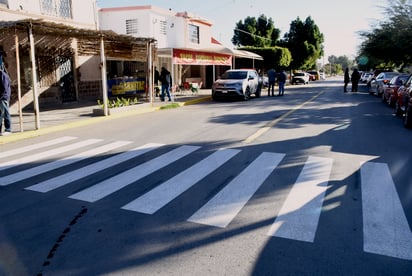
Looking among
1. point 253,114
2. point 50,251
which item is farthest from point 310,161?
point 253,114

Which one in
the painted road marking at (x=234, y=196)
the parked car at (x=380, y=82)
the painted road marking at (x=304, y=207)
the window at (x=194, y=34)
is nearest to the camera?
the painted road marking at (x=304, y=207)

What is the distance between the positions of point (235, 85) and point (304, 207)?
50.3ft

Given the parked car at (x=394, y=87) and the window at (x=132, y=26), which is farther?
the window at (x=132, y=26)

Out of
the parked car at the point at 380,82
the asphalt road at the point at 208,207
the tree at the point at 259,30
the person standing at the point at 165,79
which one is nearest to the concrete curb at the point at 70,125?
the asphalt road at the point at 208,207

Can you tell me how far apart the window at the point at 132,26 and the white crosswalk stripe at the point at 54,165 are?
1975 cm

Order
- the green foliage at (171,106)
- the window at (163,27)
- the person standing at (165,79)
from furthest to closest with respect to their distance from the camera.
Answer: the window at (163,27), the person standing at (165,79), the green foliage at (171,106)

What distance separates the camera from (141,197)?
4.71 meters

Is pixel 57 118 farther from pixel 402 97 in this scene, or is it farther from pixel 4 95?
pixel 402 97

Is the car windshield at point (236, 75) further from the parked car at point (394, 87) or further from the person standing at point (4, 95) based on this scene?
the person standing at point (4, 95)

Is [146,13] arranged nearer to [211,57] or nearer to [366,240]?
[211,57]

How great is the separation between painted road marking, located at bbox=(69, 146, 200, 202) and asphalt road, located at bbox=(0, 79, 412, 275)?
0.8 inches

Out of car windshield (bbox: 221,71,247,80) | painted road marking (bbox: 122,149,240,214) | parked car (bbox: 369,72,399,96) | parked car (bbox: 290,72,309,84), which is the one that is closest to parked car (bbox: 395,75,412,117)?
painted road marking (bbox: 122,149,240,214)

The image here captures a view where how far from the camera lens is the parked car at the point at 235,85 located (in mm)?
19188

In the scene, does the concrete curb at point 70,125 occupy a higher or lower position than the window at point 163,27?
lower
